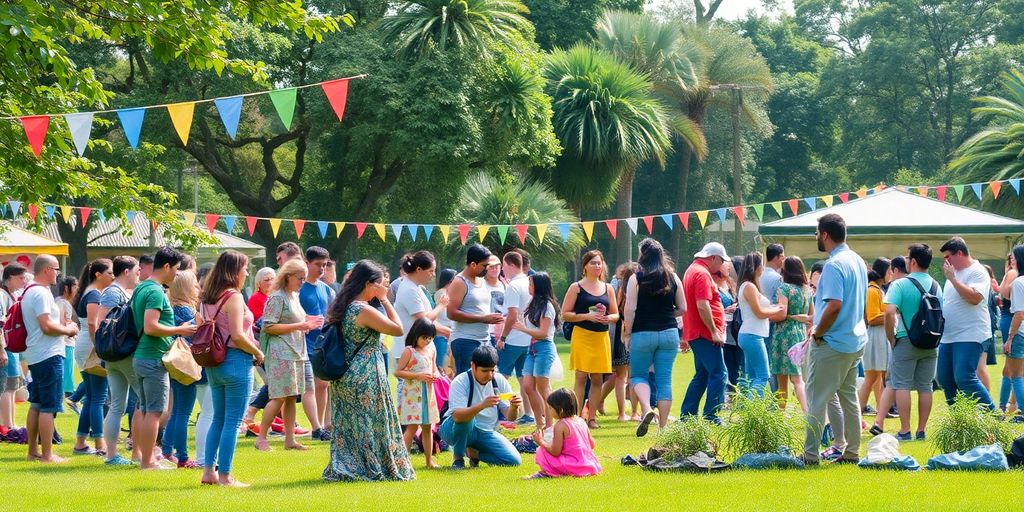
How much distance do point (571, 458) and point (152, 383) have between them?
308cm

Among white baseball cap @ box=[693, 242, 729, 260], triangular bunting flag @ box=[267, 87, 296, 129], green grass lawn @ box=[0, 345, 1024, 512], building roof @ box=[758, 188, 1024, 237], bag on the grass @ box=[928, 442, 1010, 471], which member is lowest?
green grass lawn @ box=[0, 345, 1024, 512]

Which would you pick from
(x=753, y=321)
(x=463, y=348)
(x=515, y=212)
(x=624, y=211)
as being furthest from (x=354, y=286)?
(x=624, y=211)

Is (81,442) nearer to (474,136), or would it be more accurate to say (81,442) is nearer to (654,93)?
(474,136)

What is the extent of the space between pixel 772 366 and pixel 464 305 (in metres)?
2.80

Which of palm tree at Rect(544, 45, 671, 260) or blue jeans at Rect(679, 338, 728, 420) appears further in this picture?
palm tree at Rect(544, 45, 671, 260)

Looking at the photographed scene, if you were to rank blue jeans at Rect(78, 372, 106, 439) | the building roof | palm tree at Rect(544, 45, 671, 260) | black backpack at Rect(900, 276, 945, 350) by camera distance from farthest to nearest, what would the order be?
palm tree at Rect(544, 45, 671, 260) → the building roof → blue jeans at Rect(78, 372, 106, 439) → black backpack at Rect(900, 276, 945, 350)

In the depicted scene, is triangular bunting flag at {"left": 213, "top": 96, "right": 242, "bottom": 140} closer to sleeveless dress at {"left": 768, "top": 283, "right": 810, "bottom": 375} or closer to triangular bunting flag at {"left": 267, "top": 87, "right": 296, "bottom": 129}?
triangular bunting flag at {"left": 267, "top": 87, "right": 296, "bottom": 129}

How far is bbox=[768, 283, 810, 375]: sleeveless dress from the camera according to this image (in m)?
10.0

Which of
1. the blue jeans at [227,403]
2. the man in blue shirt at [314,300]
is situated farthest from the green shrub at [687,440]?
the man in blue shirt at [314,300]

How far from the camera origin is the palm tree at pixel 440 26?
91.6 feet

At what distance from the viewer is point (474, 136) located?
28.5 m

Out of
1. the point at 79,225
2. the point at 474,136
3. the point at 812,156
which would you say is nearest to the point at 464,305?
the point at 474,136

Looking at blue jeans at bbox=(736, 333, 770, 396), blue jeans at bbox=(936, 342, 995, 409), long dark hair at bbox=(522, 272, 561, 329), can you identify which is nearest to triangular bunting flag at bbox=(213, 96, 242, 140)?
long dark hair at bbox=(522, 272, 561, 329)

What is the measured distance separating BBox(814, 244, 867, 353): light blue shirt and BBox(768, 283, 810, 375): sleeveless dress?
2.55m
